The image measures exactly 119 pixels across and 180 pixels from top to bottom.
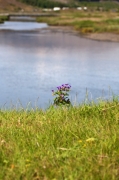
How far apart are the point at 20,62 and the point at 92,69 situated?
2.87 meters

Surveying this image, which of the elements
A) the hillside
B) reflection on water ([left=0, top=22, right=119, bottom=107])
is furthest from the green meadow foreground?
the hillside

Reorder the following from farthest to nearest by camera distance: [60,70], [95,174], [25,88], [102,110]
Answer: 1. [60,70]
2. [25,88]
3. [102,110]
4. [95,174]

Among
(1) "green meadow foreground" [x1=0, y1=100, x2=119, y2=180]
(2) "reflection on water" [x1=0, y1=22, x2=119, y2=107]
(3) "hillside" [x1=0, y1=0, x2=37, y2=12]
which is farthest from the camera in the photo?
(3) "hillside" [x1=0, y1=0, x2=37, y2=12]

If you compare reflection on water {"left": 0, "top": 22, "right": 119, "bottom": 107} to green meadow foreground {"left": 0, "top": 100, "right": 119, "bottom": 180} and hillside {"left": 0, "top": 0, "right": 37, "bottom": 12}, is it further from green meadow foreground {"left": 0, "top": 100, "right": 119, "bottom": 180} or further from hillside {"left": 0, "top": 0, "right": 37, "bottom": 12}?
hillside {"left": 0, "top": 0, "right": 37, "bottom": 12}

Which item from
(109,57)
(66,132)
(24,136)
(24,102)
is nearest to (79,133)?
(66,132)

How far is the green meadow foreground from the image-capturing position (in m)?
3.26

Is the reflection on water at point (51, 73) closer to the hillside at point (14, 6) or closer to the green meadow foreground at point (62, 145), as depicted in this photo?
the green meadow foreground at point (62, 145)

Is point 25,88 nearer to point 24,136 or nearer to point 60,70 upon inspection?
point 60,70

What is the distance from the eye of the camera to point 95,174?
3225mm

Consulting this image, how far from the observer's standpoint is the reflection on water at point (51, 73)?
1053 centimetres

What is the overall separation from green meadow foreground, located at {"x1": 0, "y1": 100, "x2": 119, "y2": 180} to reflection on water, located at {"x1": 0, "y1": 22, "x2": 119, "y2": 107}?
2.91m

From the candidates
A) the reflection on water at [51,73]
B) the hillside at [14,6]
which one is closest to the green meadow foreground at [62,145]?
the reflection on water at [51,73]

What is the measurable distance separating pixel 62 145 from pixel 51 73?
10.3 metres

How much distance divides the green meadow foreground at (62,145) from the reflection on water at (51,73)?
291cm
